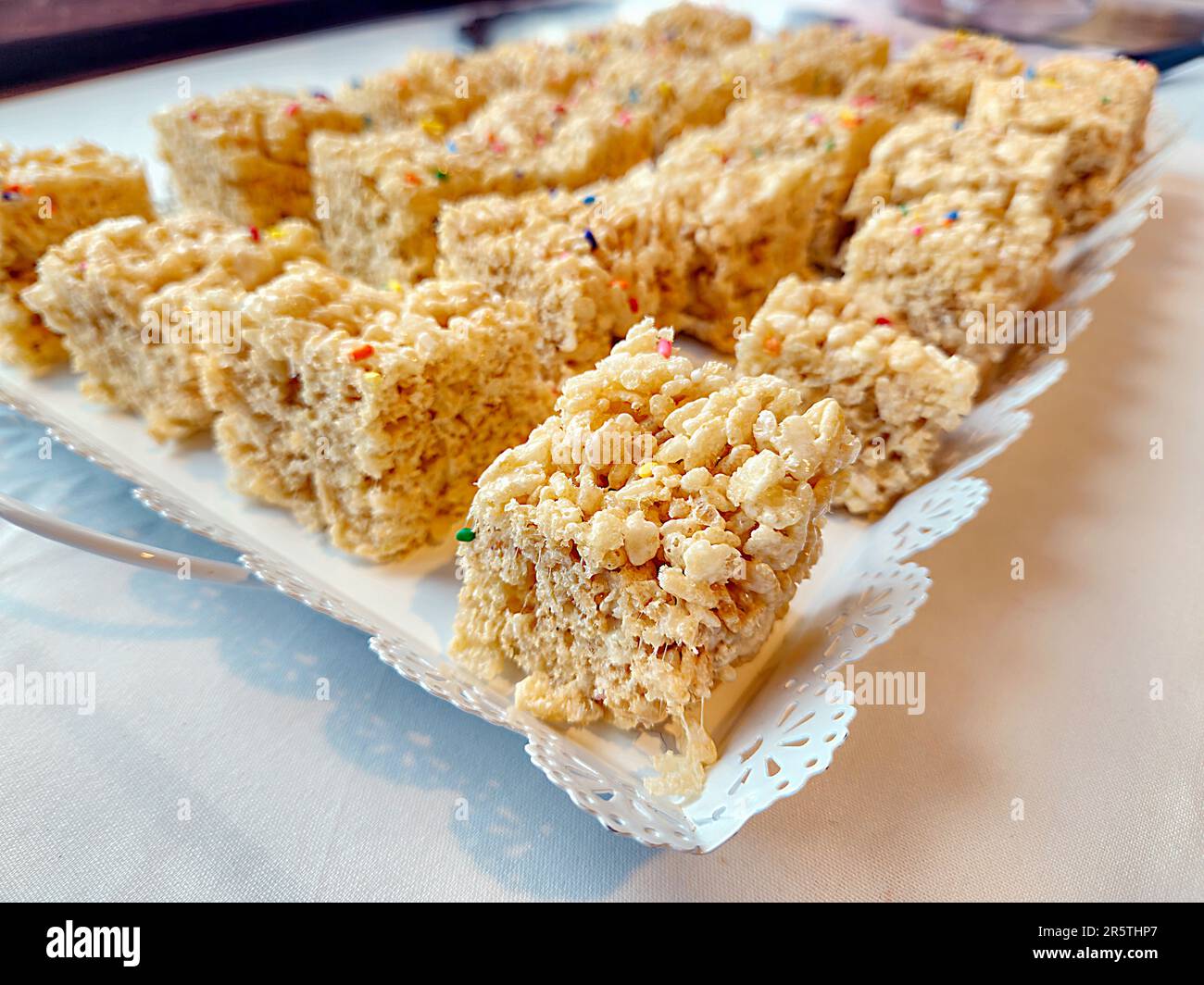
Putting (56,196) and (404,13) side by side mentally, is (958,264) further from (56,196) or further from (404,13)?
(404,13)

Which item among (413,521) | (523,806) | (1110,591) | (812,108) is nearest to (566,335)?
(413,521)

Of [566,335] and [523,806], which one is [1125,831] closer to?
[523,806]

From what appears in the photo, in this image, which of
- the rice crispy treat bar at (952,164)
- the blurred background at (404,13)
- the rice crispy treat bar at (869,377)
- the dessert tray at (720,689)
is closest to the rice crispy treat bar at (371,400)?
the dessert tray at (720,689)

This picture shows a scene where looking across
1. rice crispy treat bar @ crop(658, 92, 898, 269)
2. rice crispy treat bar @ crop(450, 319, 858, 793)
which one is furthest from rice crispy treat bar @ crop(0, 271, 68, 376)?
rice crispy treat bar @ crop(658, 92, 898, 269)

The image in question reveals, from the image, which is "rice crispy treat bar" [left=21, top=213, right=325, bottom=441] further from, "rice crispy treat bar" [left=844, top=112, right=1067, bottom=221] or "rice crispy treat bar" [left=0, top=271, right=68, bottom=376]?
"rice crispy treat bar" [left=844, top=112, right=1067, bottom=221]

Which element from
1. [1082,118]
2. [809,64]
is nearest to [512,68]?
[809,64]
